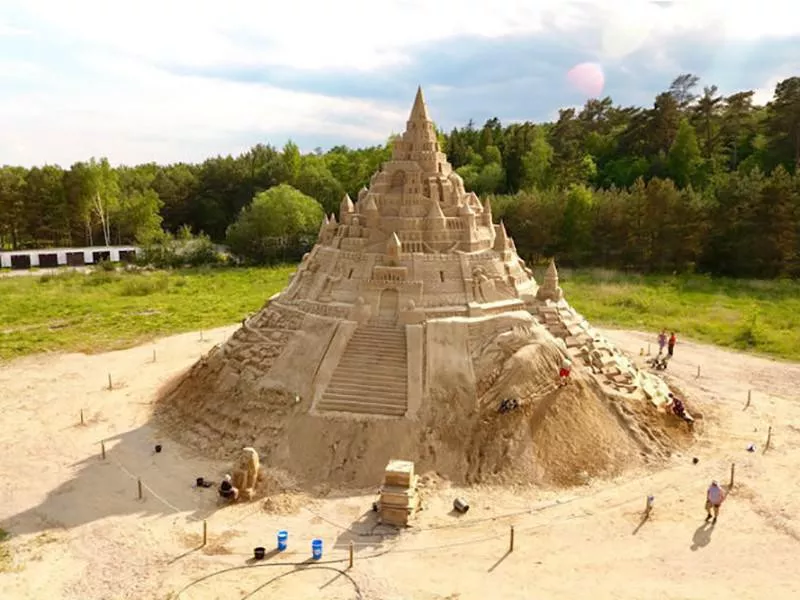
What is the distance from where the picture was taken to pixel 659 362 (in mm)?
31547

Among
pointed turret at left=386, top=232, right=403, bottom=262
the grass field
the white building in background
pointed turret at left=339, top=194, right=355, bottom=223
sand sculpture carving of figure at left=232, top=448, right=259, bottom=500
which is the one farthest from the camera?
the white building in background

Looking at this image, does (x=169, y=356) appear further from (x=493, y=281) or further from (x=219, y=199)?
(x=219, y=199)

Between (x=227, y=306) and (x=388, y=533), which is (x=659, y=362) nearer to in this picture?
(x=388, y=533)

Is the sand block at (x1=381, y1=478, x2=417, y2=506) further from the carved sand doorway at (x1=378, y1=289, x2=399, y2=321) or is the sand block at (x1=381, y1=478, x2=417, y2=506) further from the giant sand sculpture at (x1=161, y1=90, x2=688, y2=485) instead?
the carved sand doorway at (x1=378, y1=289, x2=399, y2=321)

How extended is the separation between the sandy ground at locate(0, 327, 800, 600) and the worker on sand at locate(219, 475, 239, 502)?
459mm

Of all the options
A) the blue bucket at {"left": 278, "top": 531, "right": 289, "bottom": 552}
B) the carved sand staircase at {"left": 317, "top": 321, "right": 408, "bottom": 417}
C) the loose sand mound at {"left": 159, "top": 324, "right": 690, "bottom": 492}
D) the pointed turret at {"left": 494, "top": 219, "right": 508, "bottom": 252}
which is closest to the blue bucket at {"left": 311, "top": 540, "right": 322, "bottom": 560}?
the blue bucket at {"left": 278, "top": 531, "right": 289, "bottom": 552}

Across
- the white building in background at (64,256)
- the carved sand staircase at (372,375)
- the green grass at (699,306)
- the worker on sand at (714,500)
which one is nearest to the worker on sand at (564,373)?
the carved sand staircase at (372,375)

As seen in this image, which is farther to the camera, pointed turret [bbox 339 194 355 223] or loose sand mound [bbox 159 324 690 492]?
pointed turret [bbox 339 194 355 223]

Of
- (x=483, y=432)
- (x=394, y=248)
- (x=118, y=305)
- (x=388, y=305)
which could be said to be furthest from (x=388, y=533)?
(x=118, y=305)

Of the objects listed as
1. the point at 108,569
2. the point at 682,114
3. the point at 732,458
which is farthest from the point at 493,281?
the point at 682,114

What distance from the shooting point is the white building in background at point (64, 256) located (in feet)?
207

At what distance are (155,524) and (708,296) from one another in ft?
138

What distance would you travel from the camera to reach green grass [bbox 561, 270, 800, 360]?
122 feet

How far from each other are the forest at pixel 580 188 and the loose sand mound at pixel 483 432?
34670 mm
